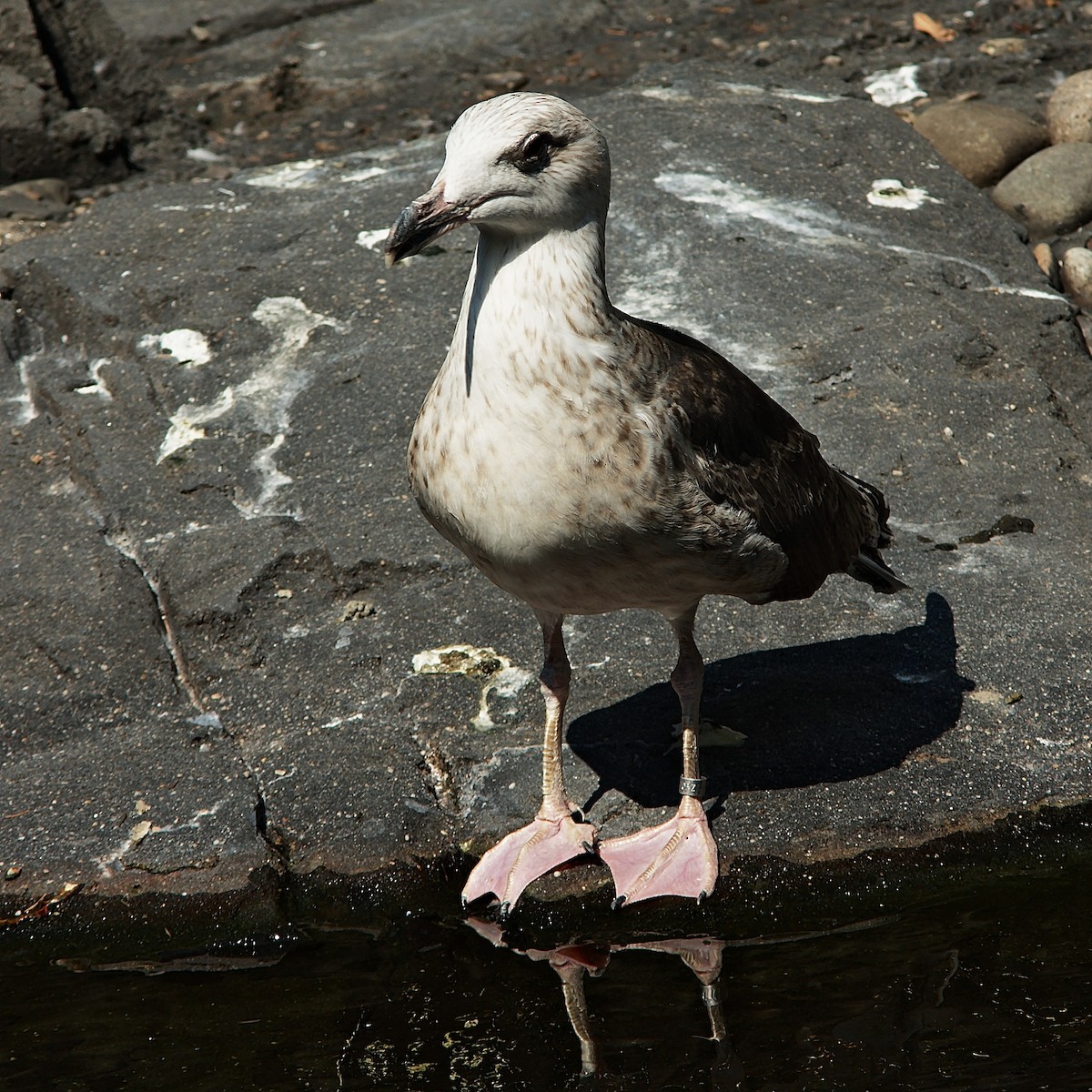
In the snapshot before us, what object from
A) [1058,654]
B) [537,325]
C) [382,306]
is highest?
[537,325]

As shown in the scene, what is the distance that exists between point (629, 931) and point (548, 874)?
30 centimetres

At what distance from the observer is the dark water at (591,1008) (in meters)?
3.32

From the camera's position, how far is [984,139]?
7984 millimetres

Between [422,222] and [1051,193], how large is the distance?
5.48 metres

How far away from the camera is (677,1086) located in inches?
129

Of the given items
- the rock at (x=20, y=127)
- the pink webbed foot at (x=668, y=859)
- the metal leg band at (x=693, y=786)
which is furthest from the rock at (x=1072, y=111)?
the rock at (x=20, y=127)

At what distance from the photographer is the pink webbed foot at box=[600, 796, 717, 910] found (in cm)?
393

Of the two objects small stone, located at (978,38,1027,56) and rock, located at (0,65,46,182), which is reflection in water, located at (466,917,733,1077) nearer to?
rock, located at (0,65,46,182)

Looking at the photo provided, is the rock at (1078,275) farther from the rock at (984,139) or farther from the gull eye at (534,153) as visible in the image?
the gull eye at (534,153)

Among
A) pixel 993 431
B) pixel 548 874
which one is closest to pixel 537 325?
pixel 548 874

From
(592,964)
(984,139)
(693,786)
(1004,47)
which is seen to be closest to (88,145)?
(984,139)

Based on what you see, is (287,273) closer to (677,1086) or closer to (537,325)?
(537,325)

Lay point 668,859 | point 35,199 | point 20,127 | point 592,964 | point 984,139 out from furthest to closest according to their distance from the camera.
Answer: point 20,127 → point 35,199 → point 984,139 → point 668,859 → point 592,964

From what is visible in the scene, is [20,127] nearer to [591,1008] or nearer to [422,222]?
[422,222]
